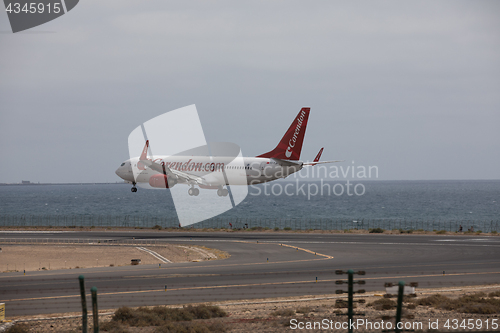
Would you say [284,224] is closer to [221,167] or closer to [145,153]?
[221,167]

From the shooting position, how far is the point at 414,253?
44.1 metres

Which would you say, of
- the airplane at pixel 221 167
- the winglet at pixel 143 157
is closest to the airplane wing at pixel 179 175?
the airplane at pixel 221 167

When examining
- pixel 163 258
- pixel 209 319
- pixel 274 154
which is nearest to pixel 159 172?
pixel 274 154

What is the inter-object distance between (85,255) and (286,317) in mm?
32728

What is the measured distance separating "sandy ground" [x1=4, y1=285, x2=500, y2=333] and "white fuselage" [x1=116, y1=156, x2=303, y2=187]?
3663 centimetres

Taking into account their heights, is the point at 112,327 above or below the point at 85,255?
above

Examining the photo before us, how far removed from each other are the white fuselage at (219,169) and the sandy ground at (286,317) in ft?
120

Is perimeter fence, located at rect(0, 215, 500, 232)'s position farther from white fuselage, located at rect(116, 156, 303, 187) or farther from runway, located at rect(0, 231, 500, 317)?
runway, located at rect(0, 231, 500, 317)

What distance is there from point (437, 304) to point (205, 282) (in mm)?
12962

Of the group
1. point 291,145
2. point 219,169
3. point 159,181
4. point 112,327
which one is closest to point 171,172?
point 159,181

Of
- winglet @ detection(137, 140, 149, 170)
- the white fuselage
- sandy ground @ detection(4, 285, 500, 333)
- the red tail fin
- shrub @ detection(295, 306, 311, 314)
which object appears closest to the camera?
sandy ground @ detection(4, 285, 500, 333)

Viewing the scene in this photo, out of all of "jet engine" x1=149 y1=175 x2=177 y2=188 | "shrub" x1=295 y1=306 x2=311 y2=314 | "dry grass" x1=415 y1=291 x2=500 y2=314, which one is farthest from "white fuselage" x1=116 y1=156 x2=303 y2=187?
"shrub" x1=295 y1=306 x2=311 y2=314

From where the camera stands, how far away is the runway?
25.5 m

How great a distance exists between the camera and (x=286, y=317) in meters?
20.6
